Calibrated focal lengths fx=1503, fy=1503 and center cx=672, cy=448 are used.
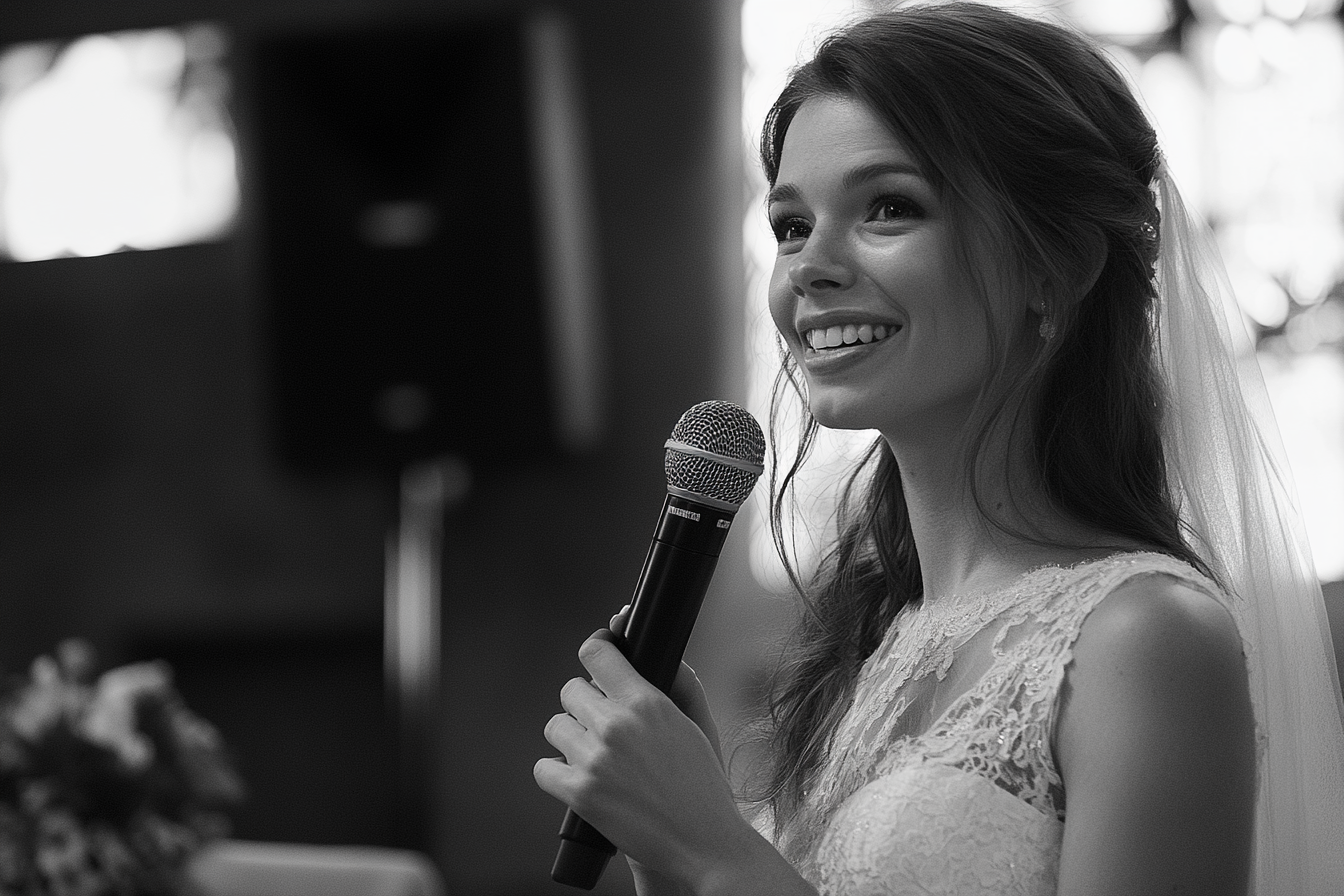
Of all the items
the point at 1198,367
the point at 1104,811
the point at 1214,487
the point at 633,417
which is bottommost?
the point at 633,417

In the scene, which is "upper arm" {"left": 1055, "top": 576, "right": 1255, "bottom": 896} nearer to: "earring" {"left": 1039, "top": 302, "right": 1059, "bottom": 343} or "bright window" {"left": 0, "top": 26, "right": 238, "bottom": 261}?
"earring" {"left": 1039, "top": 302, "right": 1059, "bottom": 343}

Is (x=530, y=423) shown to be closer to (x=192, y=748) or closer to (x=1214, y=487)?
(x=192, y=748)

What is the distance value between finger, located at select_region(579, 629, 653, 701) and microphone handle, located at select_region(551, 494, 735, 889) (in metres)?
0.02

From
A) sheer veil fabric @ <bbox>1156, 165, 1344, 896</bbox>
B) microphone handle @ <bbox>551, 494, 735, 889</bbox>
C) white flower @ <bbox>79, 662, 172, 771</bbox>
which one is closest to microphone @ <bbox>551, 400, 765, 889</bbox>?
microphone handle @ <bbox>551, 494, 735, 889</bbox>

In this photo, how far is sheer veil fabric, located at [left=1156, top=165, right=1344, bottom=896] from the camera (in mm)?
1456

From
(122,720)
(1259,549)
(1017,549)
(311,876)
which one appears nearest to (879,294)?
(1017,549)

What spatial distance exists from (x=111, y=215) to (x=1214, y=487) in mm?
6006

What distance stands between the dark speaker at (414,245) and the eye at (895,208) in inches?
142

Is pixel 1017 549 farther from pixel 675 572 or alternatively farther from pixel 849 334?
pixel 675 572

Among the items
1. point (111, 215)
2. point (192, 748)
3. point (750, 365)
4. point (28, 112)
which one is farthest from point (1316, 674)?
point (28, 112)

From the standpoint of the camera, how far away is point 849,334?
1385 millimetres

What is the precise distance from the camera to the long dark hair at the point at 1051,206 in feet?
4.50

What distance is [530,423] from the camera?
501 cm

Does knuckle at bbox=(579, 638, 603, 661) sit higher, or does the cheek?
the cheek
